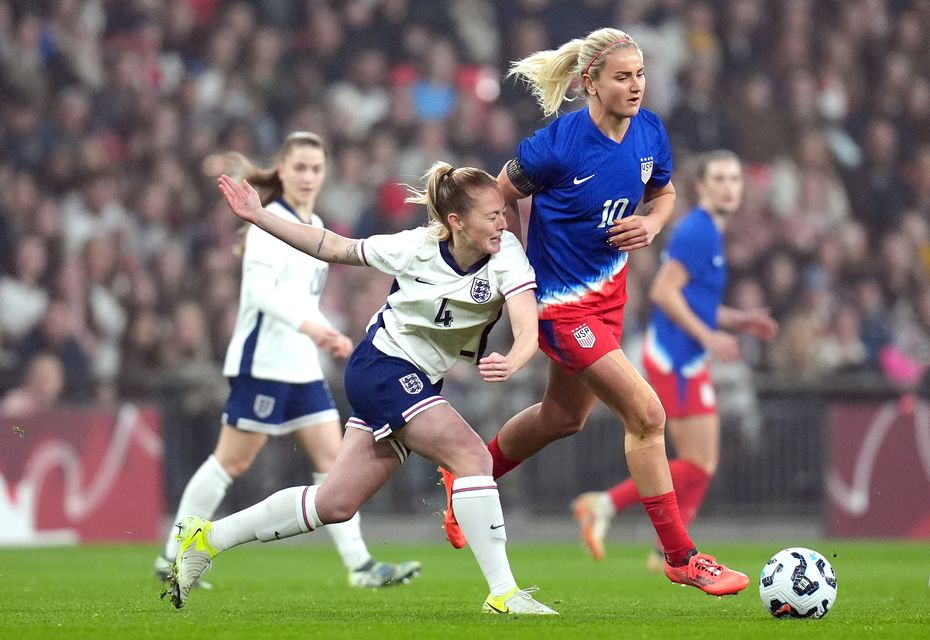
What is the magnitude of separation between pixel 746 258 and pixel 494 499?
1030cm

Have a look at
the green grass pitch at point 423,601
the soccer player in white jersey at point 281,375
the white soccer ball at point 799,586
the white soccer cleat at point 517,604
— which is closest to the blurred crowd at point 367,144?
the green grass pitch at point 423,601

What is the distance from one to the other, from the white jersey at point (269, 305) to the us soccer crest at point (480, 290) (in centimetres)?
211

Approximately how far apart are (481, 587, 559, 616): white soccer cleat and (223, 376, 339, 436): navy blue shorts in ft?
8.41

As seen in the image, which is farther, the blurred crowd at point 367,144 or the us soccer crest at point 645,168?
the blurred crowd at point 367,144

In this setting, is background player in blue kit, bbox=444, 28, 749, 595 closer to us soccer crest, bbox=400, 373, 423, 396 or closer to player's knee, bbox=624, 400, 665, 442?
player's knee, bbox=624, 400, 665, 442

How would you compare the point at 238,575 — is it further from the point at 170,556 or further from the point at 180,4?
the point at 180,4

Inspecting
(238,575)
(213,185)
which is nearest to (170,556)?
(238,575)

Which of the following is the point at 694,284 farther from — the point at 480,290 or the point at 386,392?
the point at 386,392

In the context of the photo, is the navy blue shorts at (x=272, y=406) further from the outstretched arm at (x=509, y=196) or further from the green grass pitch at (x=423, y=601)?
the outstretched arm at (x=509, y=196)

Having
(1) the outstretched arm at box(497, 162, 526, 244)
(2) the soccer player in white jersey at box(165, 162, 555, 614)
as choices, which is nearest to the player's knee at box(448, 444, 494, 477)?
(2) the soccer player in white jersey at box(165, 162, 555, 614)

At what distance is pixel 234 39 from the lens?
1684 centimetres

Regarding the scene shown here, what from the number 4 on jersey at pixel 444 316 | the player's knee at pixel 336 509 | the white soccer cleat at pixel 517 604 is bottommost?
the white soccer cleat at pixel 517 604

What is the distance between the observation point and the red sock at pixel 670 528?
6922 millimetres

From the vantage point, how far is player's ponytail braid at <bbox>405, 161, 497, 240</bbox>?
6.40 meters
